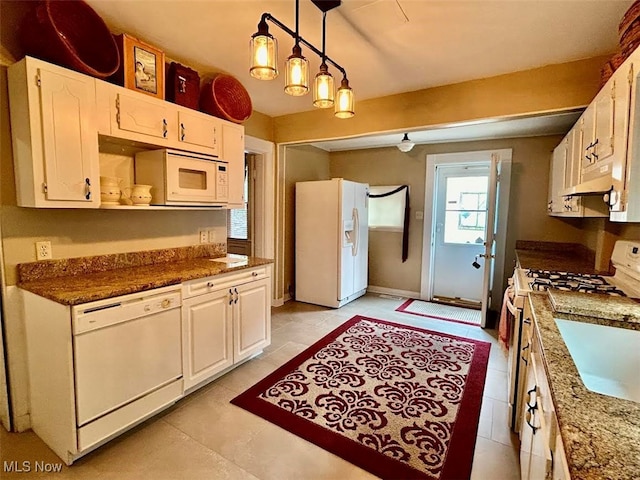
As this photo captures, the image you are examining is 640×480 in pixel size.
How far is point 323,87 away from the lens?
1.87 metres

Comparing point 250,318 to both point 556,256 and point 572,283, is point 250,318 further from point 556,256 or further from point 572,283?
point 556,256

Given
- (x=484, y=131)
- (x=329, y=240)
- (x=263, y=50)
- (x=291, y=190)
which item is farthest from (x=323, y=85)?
(x=484, y=131)

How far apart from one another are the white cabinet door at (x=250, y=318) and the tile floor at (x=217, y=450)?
1.07 ft

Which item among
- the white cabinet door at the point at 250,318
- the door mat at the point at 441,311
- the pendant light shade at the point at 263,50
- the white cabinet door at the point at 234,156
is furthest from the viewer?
the door mat at the point at 441,311

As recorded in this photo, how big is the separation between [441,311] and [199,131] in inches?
143

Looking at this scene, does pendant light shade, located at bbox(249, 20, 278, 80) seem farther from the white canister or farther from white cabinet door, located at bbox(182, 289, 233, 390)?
white cabinet door, located at bbox(182, 289, 233, 390)

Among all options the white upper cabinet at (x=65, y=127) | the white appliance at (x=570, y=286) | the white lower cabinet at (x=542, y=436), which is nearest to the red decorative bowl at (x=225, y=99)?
the white upper cabinet at (x=65, y=127)

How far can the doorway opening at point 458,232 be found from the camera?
4.39 metres

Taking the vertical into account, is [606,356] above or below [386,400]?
above

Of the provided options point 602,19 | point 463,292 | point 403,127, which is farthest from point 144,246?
point 463,292

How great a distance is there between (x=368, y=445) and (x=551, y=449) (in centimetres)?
123

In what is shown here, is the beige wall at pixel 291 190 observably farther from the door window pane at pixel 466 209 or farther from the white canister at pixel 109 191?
the white canister at pixel 109 191

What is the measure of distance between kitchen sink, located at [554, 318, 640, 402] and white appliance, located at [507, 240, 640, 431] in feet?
1.26

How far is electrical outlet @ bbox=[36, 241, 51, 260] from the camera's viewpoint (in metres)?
1.95
